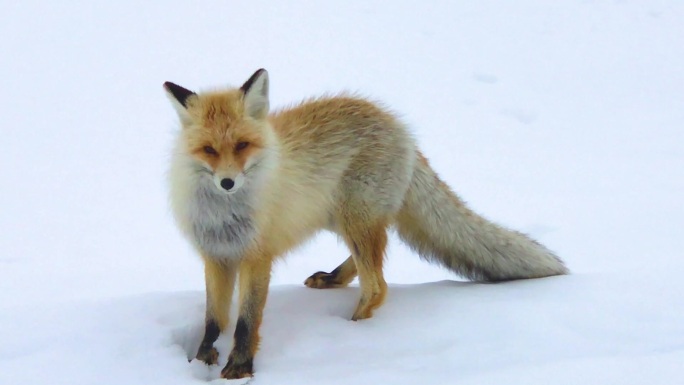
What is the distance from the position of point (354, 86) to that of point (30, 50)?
358 centimetres

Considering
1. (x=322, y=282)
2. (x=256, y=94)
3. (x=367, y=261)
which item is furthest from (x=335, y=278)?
(x=256, y=94)

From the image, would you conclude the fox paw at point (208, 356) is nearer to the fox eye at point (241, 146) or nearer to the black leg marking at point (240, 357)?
the black leg marking at point (240, 357)

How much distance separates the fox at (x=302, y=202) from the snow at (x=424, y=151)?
144 millimetres

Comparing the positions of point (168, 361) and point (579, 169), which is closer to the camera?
point (168, 361)

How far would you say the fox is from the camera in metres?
3.05

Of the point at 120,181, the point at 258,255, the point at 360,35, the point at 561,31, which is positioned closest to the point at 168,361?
the point at 258,255

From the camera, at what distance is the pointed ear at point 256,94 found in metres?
3.10

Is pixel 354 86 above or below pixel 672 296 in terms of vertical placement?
above

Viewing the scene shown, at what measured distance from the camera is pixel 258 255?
3.21m

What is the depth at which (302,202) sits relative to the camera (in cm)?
338

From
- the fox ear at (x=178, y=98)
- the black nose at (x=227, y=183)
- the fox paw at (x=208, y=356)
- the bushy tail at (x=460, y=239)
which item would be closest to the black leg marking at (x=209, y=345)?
the fox paw at (x=208, y=356)

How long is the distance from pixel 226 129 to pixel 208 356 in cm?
98

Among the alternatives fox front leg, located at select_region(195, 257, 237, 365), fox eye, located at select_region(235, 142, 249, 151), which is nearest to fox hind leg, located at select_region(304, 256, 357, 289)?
fox front leg, located at select_region(195, 257, 237, 365)

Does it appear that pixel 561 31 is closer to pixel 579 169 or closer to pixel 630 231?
pixel 579 169
